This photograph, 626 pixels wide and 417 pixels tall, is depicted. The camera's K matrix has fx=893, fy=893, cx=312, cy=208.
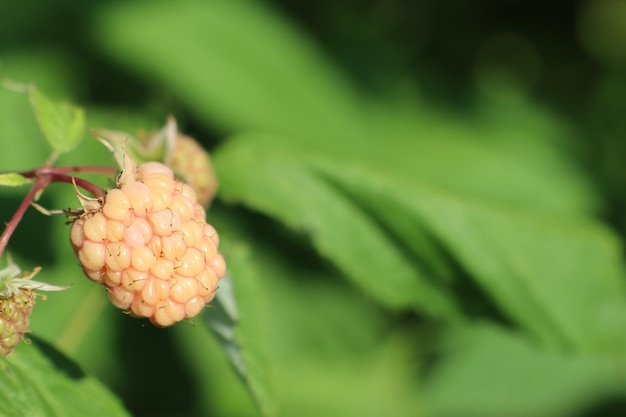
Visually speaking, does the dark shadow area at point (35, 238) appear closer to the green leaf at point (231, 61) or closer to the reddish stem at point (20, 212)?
the reddish stem at point (20, 212)

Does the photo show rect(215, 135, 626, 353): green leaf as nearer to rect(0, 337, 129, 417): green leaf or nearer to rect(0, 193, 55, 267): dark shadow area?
rect(0, 193, 55, 267): dark shadow area

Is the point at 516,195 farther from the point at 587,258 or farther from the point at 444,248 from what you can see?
the point at 444,248

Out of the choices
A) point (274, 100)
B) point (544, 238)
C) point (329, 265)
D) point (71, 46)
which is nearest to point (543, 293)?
point (544, 238)

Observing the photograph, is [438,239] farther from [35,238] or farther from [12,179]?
[12,179]

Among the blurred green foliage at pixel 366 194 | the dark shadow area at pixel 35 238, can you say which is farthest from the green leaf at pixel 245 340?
the dark shadow area at pixel 35 238

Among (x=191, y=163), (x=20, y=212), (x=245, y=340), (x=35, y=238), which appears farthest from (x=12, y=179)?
(x=35, y=238)
